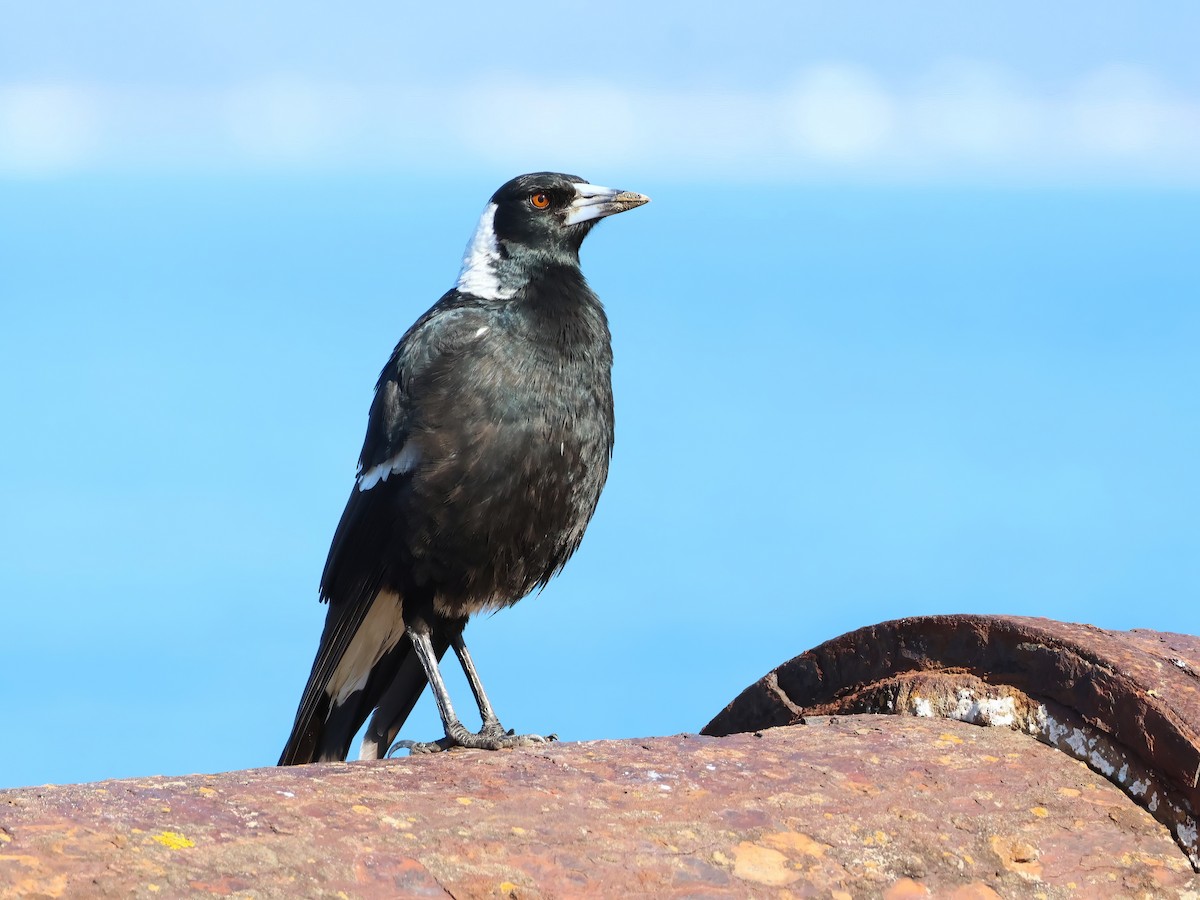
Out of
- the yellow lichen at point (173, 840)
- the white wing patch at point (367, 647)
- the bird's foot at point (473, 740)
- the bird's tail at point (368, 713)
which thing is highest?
the white wing patch at point (367, 647)

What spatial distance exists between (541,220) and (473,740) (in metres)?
1.31

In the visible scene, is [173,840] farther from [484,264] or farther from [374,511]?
[484,264]

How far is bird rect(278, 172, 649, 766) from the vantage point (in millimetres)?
2773

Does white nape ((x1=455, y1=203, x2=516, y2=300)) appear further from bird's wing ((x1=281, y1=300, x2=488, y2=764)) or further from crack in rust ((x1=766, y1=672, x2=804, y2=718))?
crack in rust ((x1=766, y1=672, x2=804, y2=718))

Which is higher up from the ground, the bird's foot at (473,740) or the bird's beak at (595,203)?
the bird's beak at (595,203)

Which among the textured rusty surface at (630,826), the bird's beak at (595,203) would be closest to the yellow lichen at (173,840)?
the textured rusty surface at (630,826)

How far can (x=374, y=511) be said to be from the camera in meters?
2.88

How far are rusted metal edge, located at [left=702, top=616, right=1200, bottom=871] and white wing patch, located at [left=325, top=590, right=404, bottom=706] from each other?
947 millimetres

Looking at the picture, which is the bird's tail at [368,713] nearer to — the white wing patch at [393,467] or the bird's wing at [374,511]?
the bird's wing at [374,511]

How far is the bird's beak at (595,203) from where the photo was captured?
3357mm

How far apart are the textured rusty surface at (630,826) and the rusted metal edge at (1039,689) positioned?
0.15 feet

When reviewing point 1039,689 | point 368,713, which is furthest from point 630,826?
point 368,713

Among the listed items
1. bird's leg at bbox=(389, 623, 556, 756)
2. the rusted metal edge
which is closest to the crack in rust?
the rusted metal edge

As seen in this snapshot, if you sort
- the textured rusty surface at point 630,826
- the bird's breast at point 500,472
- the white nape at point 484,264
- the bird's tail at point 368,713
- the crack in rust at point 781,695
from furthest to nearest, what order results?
the white nape at point 484,264
the bird's tail at point 368,713
the bird's breast at point 500,472
the crack in rust at point 781,695
the textured rusty surface at point 630,826
